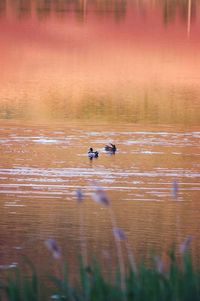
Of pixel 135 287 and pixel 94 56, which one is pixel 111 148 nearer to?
pixel 135 287

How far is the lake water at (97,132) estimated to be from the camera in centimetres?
1720

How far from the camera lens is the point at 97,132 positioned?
100 feet

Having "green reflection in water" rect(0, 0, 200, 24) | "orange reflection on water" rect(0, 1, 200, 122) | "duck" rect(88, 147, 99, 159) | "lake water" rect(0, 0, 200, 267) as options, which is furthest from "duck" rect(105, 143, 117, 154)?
"green reflection in water" rect(0, 0, 200, 24)

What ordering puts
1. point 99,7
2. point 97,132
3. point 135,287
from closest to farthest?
1. point 135,287
2. point 97,132
3. point 99,7

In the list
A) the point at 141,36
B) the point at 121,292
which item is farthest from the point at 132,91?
the point at 121,292

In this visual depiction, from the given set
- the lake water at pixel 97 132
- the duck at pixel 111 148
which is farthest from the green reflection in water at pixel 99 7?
the duck at pixel 111 148

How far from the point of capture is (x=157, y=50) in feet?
205

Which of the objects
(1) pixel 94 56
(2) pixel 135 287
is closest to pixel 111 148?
(2) pixel 135 287

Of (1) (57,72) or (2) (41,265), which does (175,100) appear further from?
(2) (41,265)

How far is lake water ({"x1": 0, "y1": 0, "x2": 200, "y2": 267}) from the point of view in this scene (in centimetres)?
1720

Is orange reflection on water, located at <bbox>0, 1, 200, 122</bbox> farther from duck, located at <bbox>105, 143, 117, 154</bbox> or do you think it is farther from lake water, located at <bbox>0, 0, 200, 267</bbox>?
duck, located at <bbox>105, 143, 117, 154</bbox>

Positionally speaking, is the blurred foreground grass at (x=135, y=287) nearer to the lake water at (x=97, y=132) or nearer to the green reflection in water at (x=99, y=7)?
the lake water at (x=97, y=132)

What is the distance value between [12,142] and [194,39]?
127ft

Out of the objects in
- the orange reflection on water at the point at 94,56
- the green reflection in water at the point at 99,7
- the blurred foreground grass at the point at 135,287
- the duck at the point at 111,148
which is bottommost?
the green reflection in water at the point at 99,7
